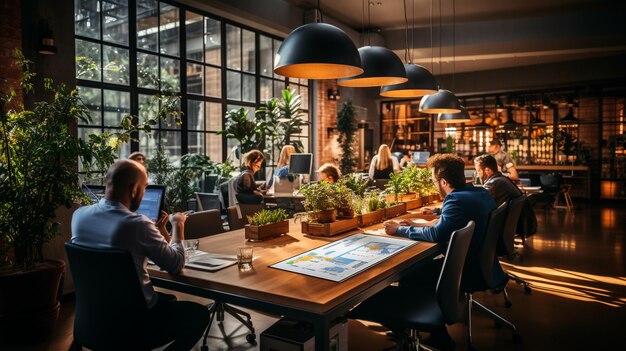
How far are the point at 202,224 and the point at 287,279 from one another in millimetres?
1622

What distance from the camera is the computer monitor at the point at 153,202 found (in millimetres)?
2984

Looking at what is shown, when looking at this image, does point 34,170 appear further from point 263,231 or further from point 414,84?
point 414,84

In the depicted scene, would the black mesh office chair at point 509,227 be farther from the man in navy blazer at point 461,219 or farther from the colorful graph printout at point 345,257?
the colorful graph printout at point 345,257

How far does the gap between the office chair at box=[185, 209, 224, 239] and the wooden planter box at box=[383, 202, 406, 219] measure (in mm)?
1376

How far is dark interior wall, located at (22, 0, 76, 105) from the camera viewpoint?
4914 millimetres

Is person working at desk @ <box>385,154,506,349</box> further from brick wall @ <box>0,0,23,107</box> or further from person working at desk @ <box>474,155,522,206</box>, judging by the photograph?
brick wall @ <box>0,0,23,107</box>

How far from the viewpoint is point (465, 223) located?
2.90 meters

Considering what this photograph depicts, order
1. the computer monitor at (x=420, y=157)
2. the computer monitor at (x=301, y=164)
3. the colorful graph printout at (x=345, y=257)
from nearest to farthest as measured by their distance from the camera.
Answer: the colorful graph printout at (x=345, y=257)
the computer monitor at (x=301, y=164)
the computer monitor at (x=420, y=157)

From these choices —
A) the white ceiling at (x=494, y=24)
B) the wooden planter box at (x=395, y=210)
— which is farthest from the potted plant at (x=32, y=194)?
the white ceiling at (x=494, y=24)

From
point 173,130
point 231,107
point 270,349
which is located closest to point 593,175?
point 231,107

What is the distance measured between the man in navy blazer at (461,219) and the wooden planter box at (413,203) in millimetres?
1177

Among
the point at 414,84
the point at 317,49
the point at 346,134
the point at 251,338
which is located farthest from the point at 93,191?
the point at 346,134

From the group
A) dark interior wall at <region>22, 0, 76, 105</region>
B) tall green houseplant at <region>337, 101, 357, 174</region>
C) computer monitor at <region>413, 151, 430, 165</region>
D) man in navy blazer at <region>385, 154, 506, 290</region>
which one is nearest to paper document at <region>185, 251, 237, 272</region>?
man in navy blazer at <region>385, 154, 506, 290</region>

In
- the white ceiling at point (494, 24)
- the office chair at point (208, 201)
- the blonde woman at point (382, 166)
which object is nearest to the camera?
the office chair at point (208, 201)
